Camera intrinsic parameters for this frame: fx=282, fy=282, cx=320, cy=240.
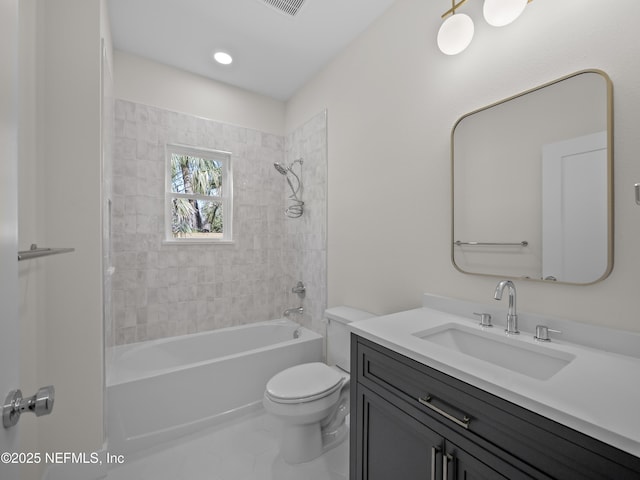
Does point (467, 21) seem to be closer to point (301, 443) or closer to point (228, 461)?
point (301, 443)

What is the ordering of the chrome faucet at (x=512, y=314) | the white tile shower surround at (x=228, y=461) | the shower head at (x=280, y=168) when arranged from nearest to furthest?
the chrome faucet at (x=512, y=314)
the white tile shower surround at (x=228, y=461)
the shower head at (x=280, y=168)

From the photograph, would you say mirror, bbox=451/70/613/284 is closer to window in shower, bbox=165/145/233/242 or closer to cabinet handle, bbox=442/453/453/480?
cabinet handle, bbox=442/453/453/480

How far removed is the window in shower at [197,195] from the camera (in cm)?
256

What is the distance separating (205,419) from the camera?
75.2 inches

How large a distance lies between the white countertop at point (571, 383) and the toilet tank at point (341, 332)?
81 cm

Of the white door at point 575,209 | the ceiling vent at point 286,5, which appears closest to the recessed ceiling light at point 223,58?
the ceiling vent at point 286,5

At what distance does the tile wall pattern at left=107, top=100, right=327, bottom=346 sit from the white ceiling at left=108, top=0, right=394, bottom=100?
0.44 meters

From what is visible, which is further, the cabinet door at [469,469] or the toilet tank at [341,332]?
the toilet tank at [341,332]

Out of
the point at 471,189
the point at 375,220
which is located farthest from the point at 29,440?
the point at 471,189

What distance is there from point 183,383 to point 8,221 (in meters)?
1.69

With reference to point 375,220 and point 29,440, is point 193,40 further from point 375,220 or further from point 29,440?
point 29,440

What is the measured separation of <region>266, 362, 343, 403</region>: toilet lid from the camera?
1542mm

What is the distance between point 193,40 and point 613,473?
9.69ft

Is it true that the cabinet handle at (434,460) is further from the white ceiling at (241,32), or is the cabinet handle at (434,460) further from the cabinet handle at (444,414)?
the white ceiling at (241,32)
